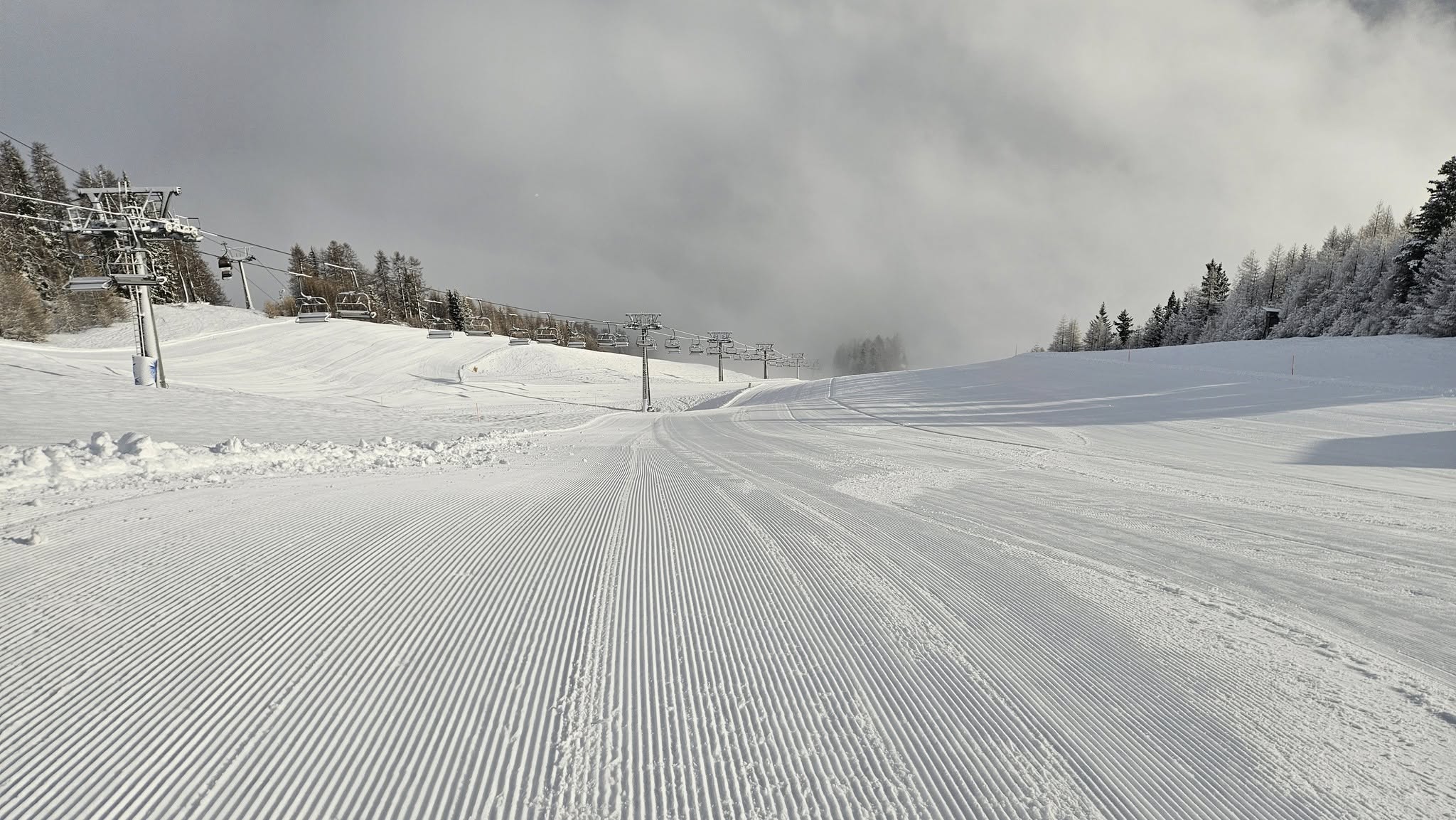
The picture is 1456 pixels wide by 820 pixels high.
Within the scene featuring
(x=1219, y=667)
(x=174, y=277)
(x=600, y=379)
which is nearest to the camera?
(x=1219, y=667)

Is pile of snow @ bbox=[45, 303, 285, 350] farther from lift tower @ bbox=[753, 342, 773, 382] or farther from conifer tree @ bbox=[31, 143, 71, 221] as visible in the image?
lift tower @ bbox=[753, 342, 773, 382]

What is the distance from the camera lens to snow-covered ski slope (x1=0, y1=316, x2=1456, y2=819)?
5.51 feet

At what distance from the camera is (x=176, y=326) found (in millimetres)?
50031

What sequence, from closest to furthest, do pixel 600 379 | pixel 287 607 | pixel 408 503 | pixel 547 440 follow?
pixel 287 607 < pixel 408 503 < pixel 547 440 < pixel 600 379

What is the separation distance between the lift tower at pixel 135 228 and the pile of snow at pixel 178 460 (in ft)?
51.8

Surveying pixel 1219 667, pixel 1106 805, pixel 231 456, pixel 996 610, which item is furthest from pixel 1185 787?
pixel 231 456

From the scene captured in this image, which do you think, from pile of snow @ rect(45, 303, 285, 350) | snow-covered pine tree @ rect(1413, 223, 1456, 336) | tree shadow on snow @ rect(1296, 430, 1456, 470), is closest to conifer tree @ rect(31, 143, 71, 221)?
pile of snow @ rect(45, 303, 285, 350)

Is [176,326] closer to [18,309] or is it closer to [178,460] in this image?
[18,309]

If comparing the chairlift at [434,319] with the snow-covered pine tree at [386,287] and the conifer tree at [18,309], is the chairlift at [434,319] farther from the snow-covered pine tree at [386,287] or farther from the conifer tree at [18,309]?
the conifer tree at [18,309]

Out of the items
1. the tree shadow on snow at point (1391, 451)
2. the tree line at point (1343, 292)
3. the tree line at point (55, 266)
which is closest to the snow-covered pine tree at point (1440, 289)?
the tree line at point (1343, 292)

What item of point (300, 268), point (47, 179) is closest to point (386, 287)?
point (300, 268)

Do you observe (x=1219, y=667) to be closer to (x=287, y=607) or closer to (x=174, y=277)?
(x=287, y=607)

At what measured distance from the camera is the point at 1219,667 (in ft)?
8.00

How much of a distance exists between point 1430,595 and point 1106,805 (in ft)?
12.2
